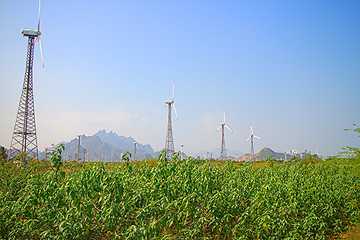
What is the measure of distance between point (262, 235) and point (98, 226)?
3.72 m

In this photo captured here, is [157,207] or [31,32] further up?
[31,32]

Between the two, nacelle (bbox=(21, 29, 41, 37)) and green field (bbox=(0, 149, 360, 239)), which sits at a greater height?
nacelle (bbox=(21, 29, 41, 37))

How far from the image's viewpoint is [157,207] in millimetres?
5641

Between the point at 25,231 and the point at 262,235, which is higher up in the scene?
the point at 25,231

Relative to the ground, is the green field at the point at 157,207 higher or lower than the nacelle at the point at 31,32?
lower

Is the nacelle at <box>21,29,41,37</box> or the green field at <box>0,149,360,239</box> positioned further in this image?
the nacelle at <box>21,29,41,37</box>

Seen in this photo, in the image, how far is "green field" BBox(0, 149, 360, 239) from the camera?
17.2 feet

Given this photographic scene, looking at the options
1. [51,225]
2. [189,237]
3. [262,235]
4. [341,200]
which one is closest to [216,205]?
[189,237]

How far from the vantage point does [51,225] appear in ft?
18.0

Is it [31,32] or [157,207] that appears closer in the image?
[157,207]

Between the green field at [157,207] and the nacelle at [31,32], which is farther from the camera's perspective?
the nacelle at [31,32]

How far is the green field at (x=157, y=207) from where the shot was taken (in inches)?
206

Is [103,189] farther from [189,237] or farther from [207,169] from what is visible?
[207,169]

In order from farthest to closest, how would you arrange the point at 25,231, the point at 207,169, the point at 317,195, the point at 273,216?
1. the point at 317,195
2. the point at 207,169
3. the point at 273,216
4. the point at 25,231
